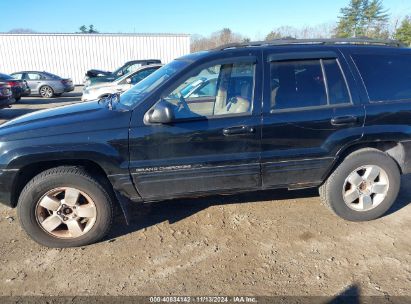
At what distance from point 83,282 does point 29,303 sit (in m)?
0.41

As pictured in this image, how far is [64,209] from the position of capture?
311 cm

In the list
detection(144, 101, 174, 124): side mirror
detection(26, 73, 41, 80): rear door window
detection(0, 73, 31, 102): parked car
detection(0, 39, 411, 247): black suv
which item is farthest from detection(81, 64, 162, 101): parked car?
detection(26, 73, 41, 80): rear door window

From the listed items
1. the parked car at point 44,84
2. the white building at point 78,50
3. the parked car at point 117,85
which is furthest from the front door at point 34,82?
the white building at point 78,50

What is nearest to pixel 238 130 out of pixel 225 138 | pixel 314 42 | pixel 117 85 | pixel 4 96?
pixel 225 138

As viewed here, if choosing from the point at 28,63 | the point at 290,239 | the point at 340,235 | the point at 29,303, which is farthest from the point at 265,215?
the point at 28,63

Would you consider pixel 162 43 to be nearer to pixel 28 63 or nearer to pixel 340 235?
pixel 28 63

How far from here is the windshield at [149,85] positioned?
312 cm

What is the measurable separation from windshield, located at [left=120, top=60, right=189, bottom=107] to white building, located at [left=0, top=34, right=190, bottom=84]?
24.0 metres

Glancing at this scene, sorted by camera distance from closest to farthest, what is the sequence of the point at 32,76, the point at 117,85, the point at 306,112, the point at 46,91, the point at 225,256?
the point at 225,256 < the point at 306,112 < the point at 117,85 < the point at 46,91 < the point at 32,76

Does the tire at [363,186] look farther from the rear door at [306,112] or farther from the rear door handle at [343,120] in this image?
the rear door handle at [343,120]

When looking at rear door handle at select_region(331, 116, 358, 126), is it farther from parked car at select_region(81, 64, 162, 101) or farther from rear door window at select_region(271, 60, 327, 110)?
parked car at select_region(81, 64, 162, 101)

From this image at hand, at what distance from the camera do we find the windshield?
312 centimetres

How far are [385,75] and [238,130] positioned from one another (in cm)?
176

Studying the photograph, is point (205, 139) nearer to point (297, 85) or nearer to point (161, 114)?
point (161, 114)
